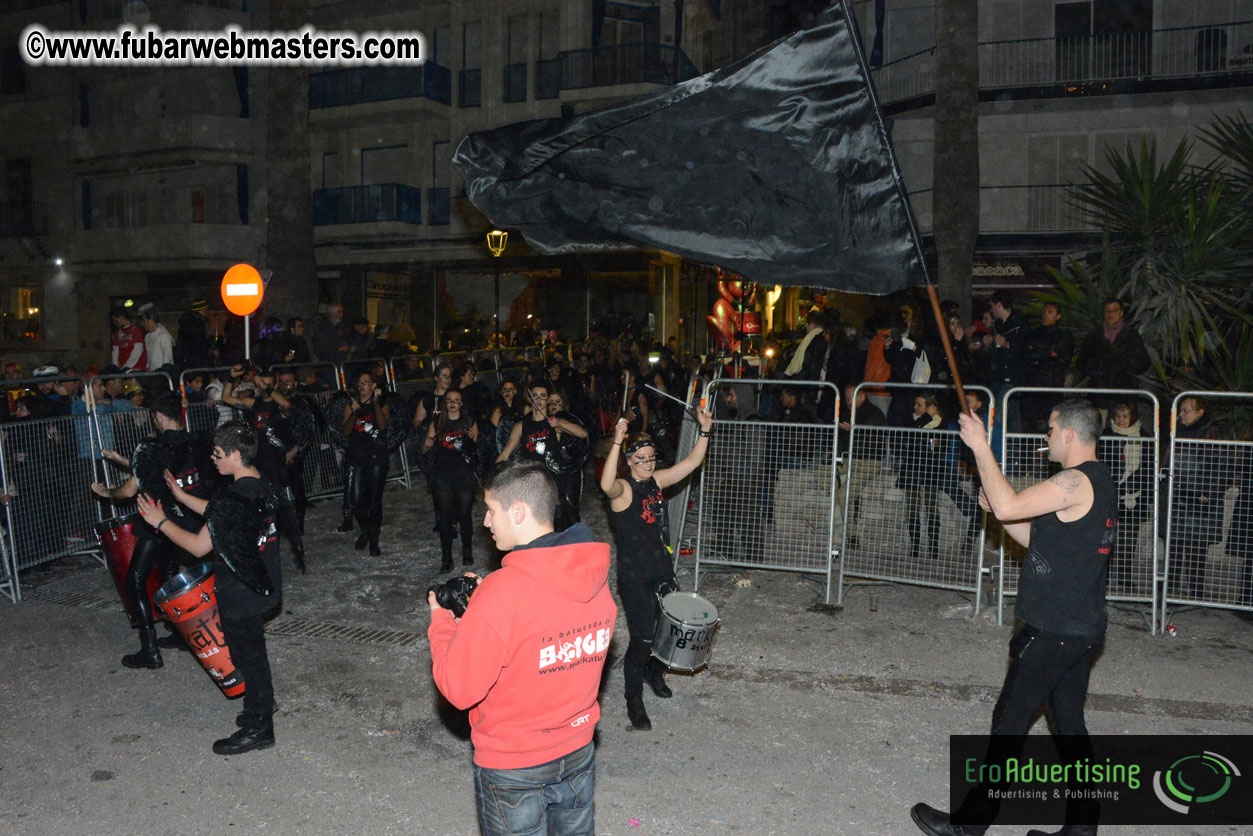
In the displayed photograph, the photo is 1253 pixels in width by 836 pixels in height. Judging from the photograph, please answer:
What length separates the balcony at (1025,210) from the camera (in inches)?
936

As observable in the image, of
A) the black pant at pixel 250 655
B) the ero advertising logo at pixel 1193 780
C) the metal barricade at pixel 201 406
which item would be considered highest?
the metal barricade at pixel 201 406

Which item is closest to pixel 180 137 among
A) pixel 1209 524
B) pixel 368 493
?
pixel 368 493

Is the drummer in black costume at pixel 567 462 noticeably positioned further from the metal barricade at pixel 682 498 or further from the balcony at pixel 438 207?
the balcony at pixel 438 207

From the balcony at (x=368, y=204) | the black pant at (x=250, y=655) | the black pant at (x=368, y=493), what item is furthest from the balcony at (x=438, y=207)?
the black pant at (x=250, y=655)

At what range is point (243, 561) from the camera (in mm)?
5270

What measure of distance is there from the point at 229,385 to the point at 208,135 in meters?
22.7

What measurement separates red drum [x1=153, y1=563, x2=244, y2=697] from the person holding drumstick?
0.36 m

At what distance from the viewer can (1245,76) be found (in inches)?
854

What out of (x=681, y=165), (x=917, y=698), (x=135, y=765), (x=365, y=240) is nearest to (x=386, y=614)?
(x=135, y=765)

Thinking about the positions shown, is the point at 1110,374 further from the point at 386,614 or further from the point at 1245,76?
the point at 1245,76

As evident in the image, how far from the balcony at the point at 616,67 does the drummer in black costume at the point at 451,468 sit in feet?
64.1

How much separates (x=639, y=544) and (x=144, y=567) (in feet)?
12.5

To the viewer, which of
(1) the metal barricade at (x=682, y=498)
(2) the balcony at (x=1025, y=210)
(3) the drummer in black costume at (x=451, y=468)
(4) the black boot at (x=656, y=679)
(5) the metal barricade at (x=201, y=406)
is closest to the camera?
(4) the black boot at (x=656, y=679)

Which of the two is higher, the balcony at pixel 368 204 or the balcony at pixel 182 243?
the balcony at pixel 368 204
